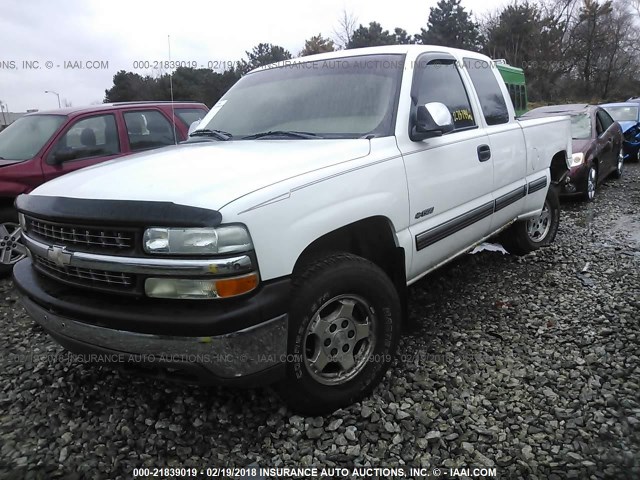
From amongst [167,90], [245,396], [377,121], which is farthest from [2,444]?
[167,90]

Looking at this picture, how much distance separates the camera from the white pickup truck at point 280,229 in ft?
6.43

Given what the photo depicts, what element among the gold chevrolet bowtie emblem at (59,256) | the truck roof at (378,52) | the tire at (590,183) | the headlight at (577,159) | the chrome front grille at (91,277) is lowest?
the tire at (590,183)

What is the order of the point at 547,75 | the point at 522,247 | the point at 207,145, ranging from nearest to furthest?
the point at 207,145
the point at 522,247
the point at 547,75

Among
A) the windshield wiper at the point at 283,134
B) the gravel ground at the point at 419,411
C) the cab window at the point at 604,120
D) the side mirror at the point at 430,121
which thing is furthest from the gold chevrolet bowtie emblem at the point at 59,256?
the cab window at the point at 604,120

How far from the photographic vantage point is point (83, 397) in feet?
9.06

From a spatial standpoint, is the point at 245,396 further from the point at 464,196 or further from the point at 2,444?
the point at 464,196

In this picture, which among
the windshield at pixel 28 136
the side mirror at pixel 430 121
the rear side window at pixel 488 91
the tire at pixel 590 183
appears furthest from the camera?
the tire at pixel 590 183

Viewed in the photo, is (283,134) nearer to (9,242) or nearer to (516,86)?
(9,242)

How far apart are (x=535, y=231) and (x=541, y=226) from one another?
11 cm

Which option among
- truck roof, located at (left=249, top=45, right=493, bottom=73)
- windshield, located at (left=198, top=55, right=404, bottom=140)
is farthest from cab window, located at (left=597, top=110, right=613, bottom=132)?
windshield, located at (left=198, top=55, right=404, bottom=140)

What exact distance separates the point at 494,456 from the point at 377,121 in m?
1.90

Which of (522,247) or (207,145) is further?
(522,247)

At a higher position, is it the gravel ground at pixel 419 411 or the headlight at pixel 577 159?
the headlight at pixel 577 159

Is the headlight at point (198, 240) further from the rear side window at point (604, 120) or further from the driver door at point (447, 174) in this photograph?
the rear side window at point (604, 120)
